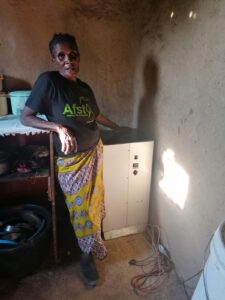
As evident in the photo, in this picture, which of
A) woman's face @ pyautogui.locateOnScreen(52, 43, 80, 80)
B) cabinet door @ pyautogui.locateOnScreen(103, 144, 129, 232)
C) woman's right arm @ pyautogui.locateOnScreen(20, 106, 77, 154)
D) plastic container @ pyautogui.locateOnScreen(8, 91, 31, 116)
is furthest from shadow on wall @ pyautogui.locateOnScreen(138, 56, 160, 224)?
plastic container @ pyautogui.locateOnScreen(8, 91, 31, 116)

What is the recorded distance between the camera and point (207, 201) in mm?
1240

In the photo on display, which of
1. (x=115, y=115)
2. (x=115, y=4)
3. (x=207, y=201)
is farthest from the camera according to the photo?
(x=115, y=115)

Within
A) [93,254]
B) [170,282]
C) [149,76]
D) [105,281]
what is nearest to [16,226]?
[93,254]

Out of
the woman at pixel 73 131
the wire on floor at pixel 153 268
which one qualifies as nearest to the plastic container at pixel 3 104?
the woman at pixel 73 131

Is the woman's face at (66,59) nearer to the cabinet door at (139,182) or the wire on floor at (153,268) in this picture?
the cabinet door at (139,182)

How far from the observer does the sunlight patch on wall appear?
1.44 meters

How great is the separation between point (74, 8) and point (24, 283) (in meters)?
1.91

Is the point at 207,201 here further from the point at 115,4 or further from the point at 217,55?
the point at 115,4

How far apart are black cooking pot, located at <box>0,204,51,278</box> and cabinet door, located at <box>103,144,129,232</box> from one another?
47cm

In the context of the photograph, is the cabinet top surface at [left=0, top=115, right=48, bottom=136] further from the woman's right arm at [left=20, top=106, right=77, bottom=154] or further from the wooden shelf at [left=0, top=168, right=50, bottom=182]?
the wooden shelf at [left=0, top=168, right=50, bottom=182]

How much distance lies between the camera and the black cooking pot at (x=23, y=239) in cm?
137

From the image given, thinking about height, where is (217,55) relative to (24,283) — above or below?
above

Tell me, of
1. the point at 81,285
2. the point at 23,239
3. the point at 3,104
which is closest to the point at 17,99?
the point at 3,104

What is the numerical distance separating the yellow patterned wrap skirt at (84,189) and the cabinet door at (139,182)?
1.01 ft
